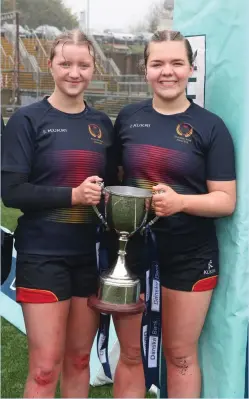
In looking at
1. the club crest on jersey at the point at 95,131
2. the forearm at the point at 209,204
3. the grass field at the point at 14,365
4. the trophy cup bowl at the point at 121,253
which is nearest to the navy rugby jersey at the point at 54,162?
the club crest on jersey at the point at 95,131

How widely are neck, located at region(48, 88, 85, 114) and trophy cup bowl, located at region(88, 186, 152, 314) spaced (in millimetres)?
310

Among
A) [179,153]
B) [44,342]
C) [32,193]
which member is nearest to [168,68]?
[179,153]

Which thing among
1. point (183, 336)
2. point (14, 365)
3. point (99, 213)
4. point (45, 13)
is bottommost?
point (14, 365)

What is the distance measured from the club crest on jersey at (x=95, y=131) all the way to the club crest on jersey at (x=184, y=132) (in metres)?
0.27

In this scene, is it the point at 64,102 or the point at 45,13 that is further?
the point at 45,13

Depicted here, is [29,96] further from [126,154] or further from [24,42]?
[126,154]

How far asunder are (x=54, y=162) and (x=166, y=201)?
0.40 meters

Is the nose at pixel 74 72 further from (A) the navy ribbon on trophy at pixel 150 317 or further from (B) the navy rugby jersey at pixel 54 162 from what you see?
(A) the navy ribbon on trophy at pixel 150 317

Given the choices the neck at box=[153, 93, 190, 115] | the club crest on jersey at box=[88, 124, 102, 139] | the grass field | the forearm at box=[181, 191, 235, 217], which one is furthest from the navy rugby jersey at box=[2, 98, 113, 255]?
the grass field

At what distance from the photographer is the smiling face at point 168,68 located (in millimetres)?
1801

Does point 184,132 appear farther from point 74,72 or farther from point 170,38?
point 74,72

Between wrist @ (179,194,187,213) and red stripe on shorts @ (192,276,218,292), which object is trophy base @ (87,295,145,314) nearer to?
red stripe on shorts @ (192,276,218,292)

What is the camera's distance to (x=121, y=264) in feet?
6.04

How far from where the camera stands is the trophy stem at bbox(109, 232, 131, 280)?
1827 millimetres
